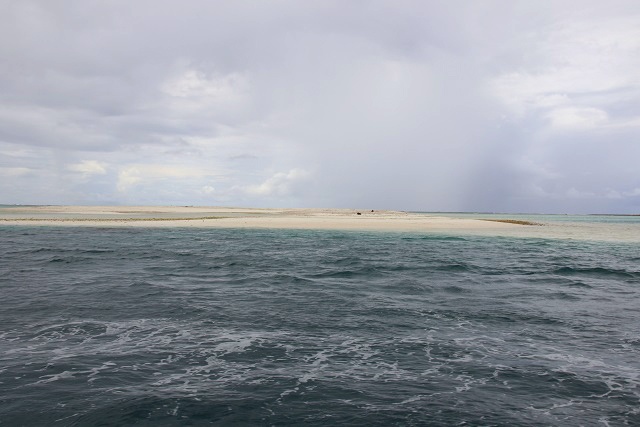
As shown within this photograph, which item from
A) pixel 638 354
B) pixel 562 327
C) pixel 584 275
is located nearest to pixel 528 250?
pixel 584 275

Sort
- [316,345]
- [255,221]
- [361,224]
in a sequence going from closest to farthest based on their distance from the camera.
→ [316,345] < [361,224] < [255,221]

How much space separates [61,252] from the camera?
39.5 meters

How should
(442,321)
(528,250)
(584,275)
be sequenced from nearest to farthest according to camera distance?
1. (442,321)
2. (584,275)
3. (528,250)

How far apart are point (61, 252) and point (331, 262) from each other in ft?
80.1

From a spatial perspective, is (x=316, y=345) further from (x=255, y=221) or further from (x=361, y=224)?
(x=255, y=221)

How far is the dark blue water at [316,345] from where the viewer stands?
35.2 ft

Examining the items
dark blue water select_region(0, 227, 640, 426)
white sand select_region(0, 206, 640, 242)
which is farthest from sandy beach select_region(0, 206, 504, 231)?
dark blue water select_region(0, 227, 640, 426)

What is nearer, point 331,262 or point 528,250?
point 331,262

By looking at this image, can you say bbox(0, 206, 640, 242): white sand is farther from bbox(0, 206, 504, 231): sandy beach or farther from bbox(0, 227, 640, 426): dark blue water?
bbox(0, 227, 640, 426): dark blue water

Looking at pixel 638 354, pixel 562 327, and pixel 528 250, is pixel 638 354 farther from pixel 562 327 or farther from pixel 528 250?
pixel 528 250

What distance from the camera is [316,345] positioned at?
50.3 ft

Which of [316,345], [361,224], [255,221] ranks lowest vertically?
[316,345]

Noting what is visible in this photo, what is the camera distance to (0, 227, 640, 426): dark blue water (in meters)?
10.7

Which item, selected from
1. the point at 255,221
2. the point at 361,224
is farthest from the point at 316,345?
the point at 255,221
